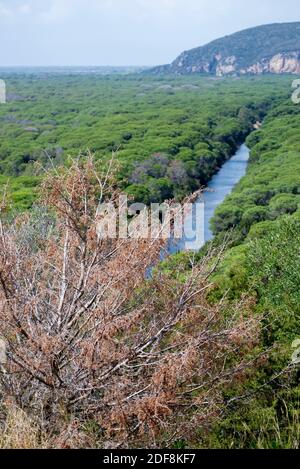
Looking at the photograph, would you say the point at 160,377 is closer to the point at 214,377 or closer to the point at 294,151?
the point at 214,377

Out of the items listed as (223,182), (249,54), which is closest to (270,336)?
(223,182)

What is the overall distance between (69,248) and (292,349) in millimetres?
3652

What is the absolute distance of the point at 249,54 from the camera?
554 ft

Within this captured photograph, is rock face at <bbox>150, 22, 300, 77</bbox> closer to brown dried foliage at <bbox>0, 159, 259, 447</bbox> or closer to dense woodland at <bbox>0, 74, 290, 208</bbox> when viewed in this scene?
dense woodland at <bbox>0, 74, 290, 208</bbox>

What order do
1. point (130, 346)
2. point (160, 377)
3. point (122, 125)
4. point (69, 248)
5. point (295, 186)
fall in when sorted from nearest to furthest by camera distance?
point (160, 377) → point (130, 346) → point (69, 248) → point (295, 186) → point (122, 125)

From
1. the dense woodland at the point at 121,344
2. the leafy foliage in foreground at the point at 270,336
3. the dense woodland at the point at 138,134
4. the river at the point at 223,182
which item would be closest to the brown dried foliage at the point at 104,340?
the dense woodland at the point at 121,344

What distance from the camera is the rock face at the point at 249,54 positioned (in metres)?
158

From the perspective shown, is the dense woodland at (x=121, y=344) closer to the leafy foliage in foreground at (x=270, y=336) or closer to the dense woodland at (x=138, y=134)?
the leafy foliage in foreground at (x=270, y=336)

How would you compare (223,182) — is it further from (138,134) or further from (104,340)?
(104,340)

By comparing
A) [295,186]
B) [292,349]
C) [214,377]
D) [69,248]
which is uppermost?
[69,248]

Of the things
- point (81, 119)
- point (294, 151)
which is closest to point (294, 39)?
point (81, 119)

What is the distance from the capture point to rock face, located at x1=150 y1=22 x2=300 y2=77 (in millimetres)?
158125

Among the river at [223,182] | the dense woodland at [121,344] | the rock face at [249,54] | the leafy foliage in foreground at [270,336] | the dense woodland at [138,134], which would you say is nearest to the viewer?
the dense woodland at [121,344]

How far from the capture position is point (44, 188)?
6133 millimetres
